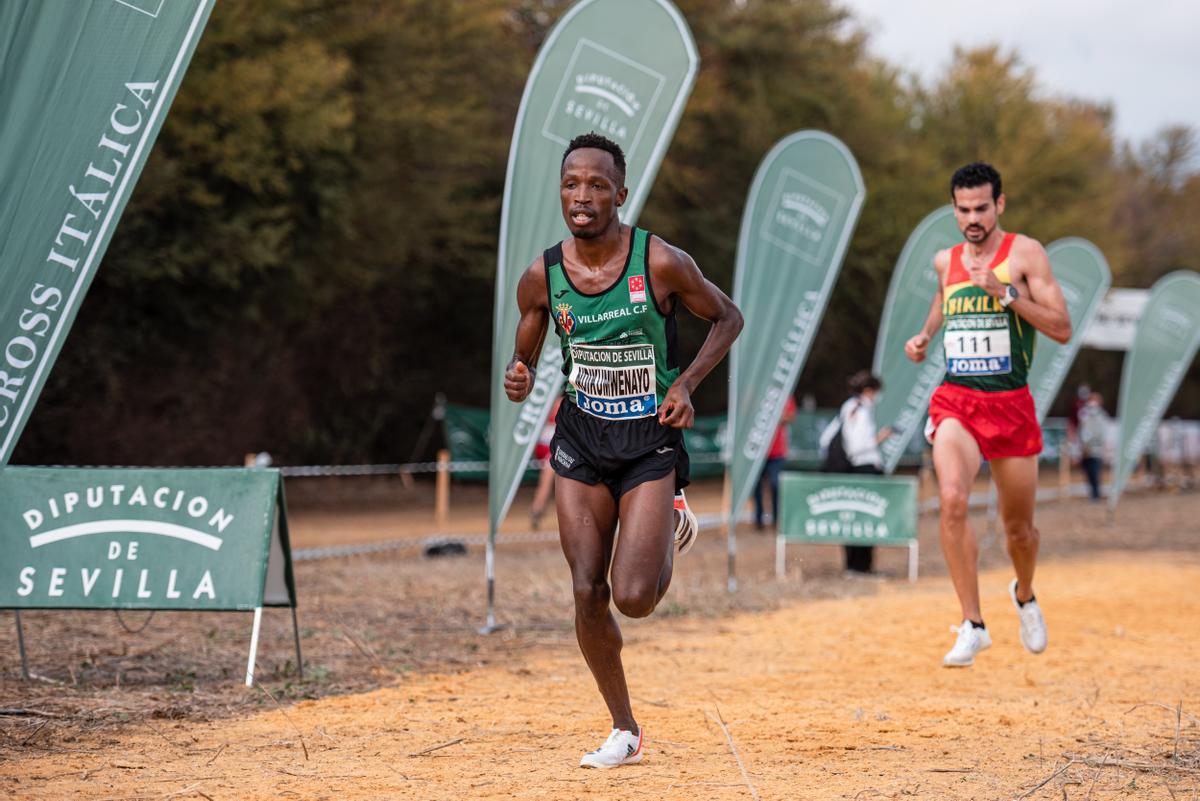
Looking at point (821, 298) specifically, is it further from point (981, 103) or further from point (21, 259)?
point (981, 103)

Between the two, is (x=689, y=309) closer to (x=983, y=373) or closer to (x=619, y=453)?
(x=619, y=453)

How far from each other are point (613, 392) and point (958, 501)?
2542 mm

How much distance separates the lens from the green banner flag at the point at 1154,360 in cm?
1958

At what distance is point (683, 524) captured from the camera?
5.25 meters

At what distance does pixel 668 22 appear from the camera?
29.2 ft

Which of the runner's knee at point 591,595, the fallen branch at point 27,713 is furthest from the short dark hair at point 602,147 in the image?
the fallen branch at point 27,713

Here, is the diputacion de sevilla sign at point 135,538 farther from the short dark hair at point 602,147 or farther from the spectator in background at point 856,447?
the spectator in background at point 856,447

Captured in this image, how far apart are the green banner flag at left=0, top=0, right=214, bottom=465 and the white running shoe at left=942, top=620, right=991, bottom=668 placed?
441cm

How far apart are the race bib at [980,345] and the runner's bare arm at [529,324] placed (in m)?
2.70

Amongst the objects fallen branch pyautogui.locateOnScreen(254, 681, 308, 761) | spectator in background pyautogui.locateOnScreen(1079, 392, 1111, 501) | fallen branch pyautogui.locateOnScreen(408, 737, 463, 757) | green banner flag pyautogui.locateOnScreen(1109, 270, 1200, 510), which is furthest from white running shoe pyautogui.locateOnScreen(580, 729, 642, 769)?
spectator in background pyautogui.locateOnScreen(1079, 392, 1111, 501)


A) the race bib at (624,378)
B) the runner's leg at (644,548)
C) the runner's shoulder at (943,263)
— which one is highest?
the runner's shoulder at (943,263)

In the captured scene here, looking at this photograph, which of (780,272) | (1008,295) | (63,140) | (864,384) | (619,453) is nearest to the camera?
(619,453)

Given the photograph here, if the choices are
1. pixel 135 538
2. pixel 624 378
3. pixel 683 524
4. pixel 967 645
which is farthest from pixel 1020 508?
pixel 135 538

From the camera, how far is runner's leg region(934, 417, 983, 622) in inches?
272
